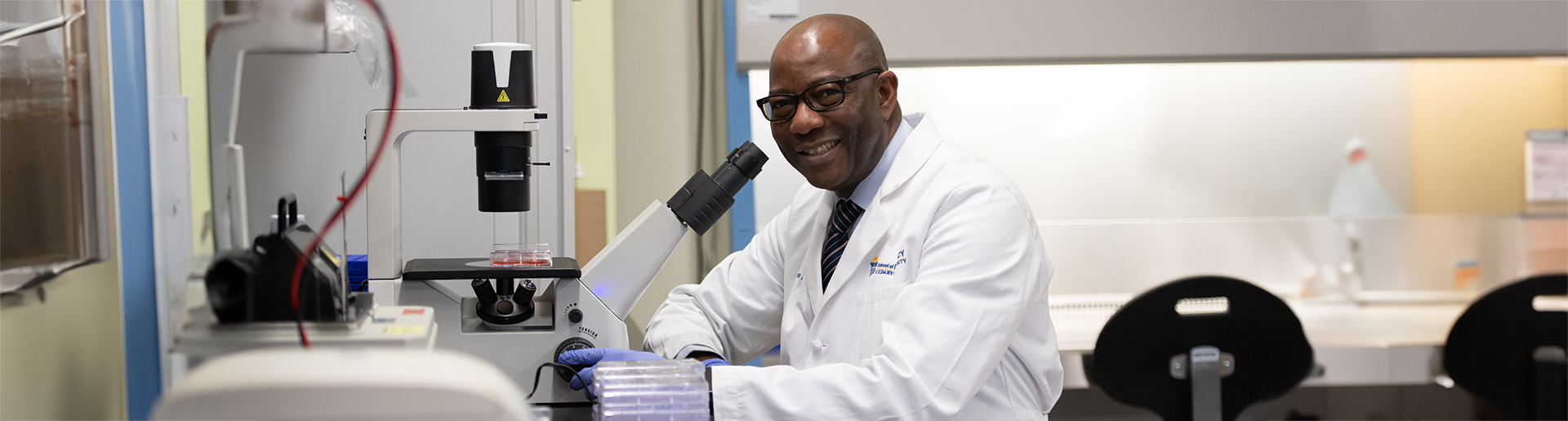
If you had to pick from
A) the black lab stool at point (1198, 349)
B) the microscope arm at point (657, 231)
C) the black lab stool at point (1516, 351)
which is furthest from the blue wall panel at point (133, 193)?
the black lab stool at point (1516, 351)

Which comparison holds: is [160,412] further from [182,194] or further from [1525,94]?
[1525,94]

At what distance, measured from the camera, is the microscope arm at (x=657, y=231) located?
120cm

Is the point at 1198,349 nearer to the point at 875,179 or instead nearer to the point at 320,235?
the point at 875,179

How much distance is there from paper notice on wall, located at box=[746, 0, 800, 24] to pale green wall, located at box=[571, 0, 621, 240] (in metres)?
0.31

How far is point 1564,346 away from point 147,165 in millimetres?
2360

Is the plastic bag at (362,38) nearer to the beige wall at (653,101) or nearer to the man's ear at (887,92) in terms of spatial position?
the man's ear at (887,92)

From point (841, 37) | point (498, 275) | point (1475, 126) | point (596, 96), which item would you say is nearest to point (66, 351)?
point (498, 275)

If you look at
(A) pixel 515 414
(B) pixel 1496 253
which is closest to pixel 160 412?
(A) pixel 515 414

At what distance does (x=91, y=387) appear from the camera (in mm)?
757

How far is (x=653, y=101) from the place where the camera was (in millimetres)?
2043

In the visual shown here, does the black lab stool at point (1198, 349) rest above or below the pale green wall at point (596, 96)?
below

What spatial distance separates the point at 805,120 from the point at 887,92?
14 cm

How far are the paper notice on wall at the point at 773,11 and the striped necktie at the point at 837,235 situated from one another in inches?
28.4

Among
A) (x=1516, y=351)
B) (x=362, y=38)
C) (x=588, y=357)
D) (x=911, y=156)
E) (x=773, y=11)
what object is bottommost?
(x=1516, y=351)
